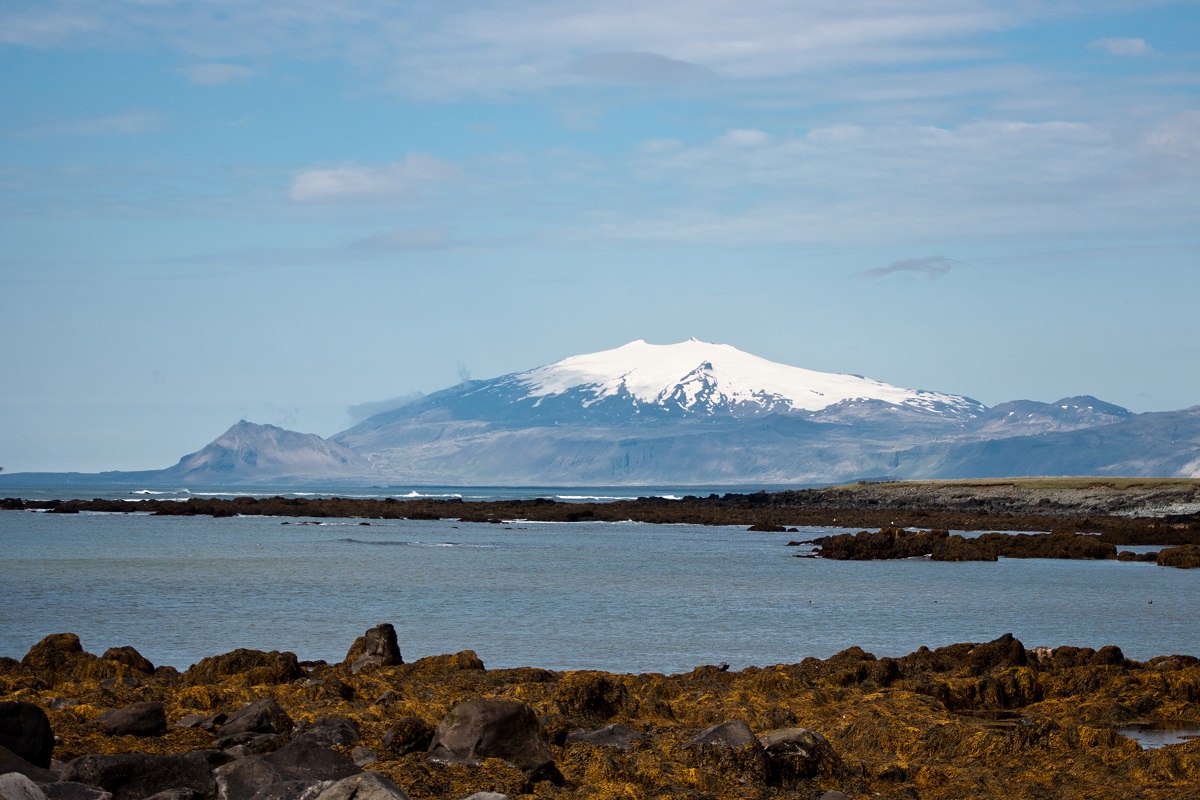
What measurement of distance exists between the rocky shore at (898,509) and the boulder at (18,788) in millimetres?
62823

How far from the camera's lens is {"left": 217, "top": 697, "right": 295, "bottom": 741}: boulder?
13.6m

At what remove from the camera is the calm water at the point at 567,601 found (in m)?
27.3

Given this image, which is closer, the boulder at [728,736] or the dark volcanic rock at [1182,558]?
the boulder at [728,736]

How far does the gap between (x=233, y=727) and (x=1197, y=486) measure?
88236mm

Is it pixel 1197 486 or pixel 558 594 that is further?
pixel 1197 486

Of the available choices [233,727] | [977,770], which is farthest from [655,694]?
[233,727]

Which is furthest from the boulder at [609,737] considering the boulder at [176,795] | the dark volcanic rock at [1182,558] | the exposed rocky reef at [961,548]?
the exposed rocky reef at [961,548]

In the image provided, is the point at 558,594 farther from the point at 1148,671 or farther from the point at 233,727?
the point at 233,727

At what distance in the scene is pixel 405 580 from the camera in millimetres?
44219

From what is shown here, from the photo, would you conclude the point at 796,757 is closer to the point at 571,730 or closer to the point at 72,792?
the point at 571,730

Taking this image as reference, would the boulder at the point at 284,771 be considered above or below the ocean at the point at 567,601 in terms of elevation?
above

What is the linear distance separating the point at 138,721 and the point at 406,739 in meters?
2.81

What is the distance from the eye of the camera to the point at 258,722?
1370 centimetres

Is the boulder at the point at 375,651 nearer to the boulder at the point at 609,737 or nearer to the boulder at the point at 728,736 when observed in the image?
the boulder at the point at 609,737
